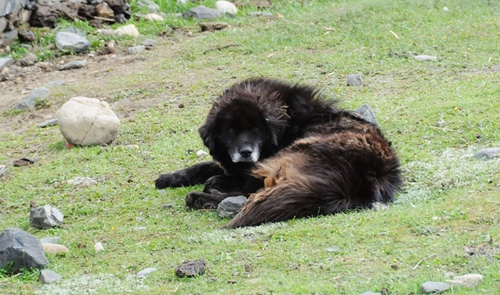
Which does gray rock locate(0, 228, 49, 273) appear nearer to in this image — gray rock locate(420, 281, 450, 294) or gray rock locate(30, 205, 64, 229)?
gray rock locate(30, 205, 64, 229)

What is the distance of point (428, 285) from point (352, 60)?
6959 mm

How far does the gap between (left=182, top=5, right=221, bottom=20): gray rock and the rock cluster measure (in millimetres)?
1030

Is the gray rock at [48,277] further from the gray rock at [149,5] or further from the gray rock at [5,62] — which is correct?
the gray rock at [149,5]

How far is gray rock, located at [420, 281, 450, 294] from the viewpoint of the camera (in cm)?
397

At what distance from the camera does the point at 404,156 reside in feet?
22.8

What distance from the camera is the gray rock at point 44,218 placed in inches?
246

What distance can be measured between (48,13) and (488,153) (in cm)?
853

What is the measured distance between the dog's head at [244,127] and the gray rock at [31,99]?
4.71 m

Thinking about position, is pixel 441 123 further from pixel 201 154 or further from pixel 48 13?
pixel 48 13

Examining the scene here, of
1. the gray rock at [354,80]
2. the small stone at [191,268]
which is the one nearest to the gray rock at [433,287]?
the small stone at [191,268]

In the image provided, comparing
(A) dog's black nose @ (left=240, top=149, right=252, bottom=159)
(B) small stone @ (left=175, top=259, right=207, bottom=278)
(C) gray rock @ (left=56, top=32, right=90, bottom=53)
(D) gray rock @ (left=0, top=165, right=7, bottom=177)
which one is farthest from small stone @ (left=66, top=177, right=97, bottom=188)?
(C) gray rock @ (left=56, top=32, right=90, bottom=53)

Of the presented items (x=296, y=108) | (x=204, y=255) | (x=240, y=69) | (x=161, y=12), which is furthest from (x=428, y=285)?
(x=161, y=12)

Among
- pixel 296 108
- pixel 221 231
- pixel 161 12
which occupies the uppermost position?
pixel 296 108

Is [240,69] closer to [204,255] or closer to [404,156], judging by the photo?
[404,156]
